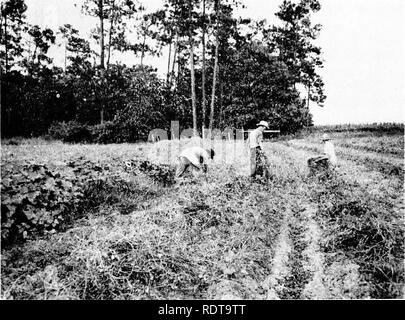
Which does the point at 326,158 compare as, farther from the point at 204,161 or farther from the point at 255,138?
the point at 204,161

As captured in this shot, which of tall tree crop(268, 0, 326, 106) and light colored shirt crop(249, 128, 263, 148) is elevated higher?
tall tree crop(268, 0, 326, 106)

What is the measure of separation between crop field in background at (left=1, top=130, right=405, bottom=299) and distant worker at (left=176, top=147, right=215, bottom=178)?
0.65 m

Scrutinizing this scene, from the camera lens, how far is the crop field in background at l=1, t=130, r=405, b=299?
12.1 feet

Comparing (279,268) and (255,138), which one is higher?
(255,138)

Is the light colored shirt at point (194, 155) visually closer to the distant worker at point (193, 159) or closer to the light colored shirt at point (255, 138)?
the distant worker at point (193, 159)

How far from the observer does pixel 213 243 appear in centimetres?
482

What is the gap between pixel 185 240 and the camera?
15.7 feet

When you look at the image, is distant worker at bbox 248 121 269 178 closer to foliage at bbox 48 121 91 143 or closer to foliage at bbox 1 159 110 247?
foliage at bbox 1 159 110 247

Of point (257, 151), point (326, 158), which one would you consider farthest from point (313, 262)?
point (326, 158)

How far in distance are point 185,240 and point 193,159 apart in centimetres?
305

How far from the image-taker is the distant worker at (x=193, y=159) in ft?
24.9

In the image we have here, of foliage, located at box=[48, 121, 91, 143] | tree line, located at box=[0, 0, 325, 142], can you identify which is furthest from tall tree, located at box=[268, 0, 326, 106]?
foliage, located at box=[48, 121, 91, 143]
